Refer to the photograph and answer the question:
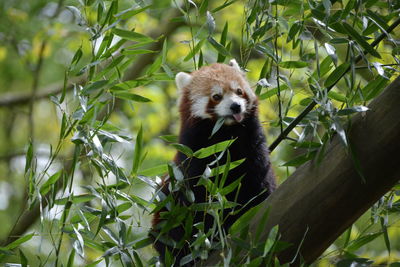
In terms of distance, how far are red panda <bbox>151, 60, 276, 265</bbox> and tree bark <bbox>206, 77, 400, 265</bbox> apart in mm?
765

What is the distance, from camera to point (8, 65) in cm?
855

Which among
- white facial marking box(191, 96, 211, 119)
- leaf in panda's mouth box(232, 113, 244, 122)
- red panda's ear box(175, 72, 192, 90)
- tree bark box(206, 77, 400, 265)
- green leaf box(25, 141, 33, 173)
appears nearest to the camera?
tree bark box(206, 77, 400, 265)

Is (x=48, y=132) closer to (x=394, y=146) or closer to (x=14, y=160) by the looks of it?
(x=14, y=160)

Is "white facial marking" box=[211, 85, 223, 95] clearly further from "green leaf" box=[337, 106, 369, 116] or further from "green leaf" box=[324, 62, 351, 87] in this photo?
"green leaf" box=[337, 106, 369, 116]

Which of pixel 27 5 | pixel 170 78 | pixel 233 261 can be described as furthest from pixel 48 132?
pixel 233 261

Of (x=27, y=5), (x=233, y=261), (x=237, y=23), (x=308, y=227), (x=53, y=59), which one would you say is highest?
(x=308, y=227)

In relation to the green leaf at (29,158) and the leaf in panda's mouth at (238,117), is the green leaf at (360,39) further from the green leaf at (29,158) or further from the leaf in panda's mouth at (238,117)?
the green leaf at (29,158)

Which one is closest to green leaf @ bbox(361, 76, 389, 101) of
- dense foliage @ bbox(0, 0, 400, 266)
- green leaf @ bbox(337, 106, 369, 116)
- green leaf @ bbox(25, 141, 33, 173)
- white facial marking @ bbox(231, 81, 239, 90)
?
dense foliage @ bbox(0, 0, 400, 266)

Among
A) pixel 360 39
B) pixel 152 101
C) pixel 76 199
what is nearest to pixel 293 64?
pixel 360 39

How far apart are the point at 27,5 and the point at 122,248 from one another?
17.2 feet

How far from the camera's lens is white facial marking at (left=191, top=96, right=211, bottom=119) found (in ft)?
12.8

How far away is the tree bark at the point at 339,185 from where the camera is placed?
2.45m

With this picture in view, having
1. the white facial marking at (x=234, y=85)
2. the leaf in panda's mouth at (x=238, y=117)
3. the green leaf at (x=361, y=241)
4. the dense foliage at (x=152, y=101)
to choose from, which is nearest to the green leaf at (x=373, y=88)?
the dense foliage at (x=152, y=101)

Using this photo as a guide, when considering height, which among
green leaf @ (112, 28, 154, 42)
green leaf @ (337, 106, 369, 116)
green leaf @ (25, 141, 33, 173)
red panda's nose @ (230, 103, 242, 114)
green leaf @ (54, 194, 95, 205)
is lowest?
green leaf @ (54, 194, 95, 205)
